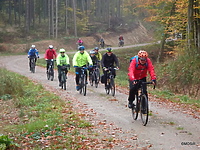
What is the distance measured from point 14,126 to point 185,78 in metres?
13.1

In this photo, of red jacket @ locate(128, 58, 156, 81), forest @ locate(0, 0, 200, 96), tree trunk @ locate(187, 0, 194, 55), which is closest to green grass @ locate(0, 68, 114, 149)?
red jacket @ locate(128, 58, 156, 81)

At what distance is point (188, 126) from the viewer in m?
9.04

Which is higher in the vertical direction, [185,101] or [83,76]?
[83,76]

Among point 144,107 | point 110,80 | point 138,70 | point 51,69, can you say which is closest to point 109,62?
point 110,80

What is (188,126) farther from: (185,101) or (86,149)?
(185,101)

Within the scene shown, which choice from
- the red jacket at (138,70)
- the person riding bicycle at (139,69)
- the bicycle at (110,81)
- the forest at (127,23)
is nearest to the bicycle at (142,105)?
the person riding bicycle at (139,69)

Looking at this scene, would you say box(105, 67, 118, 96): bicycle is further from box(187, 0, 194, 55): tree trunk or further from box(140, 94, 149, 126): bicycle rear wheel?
box(187, 0, 194, 55): tree trunk

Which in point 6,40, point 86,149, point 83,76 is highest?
point 6,40

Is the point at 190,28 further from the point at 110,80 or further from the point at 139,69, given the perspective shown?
the point at 139,69

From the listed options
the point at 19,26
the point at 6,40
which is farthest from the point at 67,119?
the point at 19,26

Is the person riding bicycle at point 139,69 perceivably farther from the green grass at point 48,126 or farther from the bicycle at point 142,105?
the green grass at point 48,126

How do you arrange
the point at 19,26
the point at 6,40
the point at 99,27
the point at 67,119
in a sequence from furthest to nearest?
1. the point at 99,27
2. the point at 19,26
3. the point at 6,40
4. the point at 67,119

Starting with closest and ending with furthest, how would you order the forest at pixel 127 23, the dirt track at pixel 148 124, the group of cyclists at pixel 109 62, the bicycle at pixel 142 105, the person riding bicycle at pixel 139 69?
1. the dirt track at pixel 148 124
2. the bicycle at pixel 142 105
3. the person riding bicycle at pixel 139 69
4. the group of cyclists at pixel 109 62
5. the forest at pixel 127 23

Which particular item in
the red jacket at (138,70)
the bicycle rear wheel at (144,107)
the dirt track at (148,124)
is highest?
the red jacket at (138,70)
